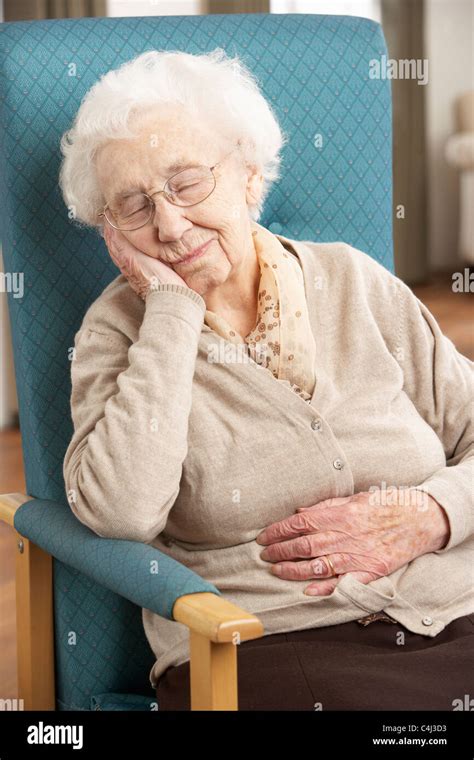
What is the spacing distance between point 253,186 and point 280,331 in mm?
234

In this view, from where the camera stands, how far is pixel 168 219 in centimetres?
154

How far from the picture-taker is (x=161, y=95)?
5.15ft

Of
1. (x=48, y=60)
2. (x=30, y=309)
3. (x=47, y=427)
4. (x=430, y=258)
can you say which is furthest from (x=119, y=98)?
(x=430, y=258)

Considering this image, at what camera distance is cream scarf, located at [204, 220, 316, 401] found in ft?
5.32

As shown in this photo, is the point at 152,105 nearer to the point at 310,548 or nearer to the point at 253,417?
the point at 253,417

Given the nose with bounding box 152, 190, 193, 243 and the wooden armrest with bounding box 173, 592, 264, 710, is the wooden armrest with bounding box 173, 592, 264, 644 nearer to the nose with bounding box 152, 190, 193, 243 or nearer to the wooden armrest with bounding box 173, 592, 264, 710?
the wooden armrest with bounding box 173, 592, 264, 710

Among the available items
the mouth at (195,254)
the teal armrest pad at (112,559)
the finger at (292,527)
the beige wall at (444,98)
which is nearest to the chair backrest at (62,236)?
the teal armrest pad at (112,559)

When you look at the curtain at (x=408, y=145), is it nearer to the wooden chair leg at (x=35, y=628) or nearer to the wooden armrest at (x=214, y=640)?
the wooden chair leg at (x=35, y=628)

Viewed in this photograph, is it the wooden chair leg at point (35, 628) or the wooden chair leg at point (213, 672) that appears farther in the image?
the wooden chair leg at point (35, 628)

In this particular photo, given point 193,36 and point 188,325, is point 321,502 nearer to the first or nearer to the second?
point 188,325

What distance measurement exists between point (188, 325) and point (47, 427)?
1.18 ft

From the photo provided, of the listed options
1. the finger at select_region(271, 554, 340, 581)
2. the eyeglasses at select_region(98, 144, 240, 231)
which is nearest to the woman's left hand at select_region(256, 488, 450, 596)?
the finger at select_region(271, 554, 340, 581)

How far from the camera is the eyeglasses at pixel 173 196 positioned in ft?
5.08

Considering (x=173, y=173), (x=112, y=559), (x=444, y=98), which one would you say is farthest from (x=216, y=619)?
(x=444, y=98)
